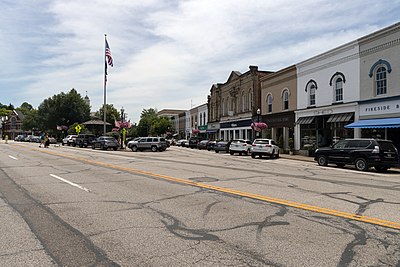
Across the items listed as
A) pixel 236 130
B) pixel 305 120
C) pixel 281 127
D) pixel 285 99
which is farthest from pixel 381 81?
pixel 236 130

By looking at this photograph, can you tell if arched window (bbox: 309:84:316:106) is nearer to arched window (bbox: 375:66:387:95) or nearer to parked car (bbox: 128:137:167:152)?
arched window (bbox: 375:66:387:95)

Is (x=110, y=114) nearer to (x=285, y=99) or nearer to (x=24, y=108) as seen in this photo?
(x=285, y=99)

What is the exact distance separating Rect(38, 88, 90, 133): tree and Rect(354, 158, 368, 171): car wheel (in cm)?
7160

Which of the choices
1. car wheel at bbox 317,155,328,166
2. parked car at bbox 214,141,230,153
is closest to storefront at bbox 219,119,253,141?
parked car at bbox 214,141,230,153

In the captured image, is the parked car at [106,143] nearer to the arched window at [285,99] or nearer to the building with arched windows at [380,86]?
the arched window at [285,99]

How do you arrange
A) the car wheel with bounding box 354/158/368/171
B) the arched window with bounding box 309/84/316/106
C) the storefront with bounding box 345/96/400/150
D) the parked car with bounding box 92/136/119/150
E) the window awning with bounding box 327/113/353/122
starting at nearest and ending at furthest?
the car wheel with bounding box 354/158/368/171
the storefront with bounding box 345/96/400/150
the window awning with bounding box 327/113/353/122
the arched window with bounding box 309/84/316/106
the parked car with bounding box 92/136/119/150

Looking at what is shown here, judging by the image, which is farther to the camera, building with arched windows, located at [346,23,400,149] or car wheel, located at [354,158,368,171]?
building with arched windows, located at [346,23,400,149]

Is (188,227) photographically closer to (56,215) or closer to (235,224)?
(235,224)

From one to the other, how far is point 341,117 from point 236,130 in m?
23.5

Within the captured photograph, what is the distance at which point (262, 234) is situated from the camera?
5918mm

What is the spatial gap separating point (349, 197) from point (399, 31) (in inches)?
681

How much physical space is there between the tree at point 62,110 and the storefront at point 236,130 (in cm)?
3980

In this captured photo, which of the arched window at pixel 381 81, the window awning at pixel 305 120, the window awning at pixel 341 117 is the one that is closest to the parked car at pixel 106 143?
the window awning at pixel 305 120

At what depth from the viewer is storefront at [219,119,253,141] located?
151ft
